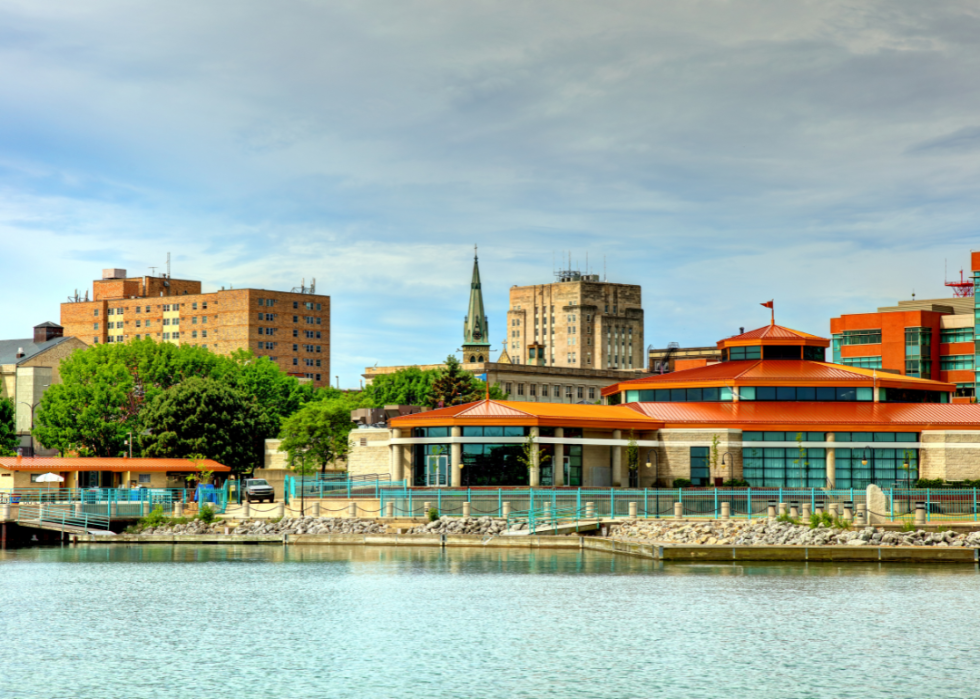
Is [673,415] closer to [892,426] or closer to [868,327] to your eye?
[892,426]

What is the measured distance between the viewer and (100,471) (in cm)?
9069

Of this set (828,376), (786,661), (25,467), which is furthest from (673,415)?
(786,661)

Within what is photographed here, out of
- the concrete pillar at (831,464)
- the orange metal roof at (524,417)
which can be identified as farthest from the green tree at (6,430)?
the concrete pillar at (831,464)

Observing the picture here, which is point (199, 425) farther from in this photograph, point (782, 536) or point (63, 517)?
point (782, 536)

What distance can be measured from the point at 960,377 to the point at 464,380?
56.9m

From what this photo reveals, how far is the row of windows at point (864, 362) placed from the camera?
140875 millimetres

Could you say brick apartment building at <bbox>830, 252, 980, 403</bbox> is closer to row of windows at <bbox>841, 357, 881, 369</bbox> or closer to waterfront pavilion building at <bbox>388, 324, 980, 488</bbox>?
row of windows at <bbox>841, 357, 881, 369</bbox>

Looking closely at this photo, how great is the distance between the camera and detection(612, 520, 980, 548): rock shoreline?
58013 mm

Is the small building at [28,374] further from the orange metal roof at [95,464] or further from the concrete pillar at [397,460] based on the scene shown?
the concrete pillar at [397,460]

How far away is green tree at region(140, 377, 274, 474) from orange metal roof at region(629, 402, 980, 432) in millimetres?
37308

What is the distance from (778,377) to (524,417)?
2008 centimetres

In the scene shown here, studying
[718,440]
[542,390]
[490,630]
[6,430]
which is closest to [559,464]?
[718,440]

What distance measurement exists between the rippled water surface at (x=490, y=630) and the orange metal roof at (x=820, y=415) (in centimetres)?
2565

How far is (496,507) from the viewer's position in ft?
226
